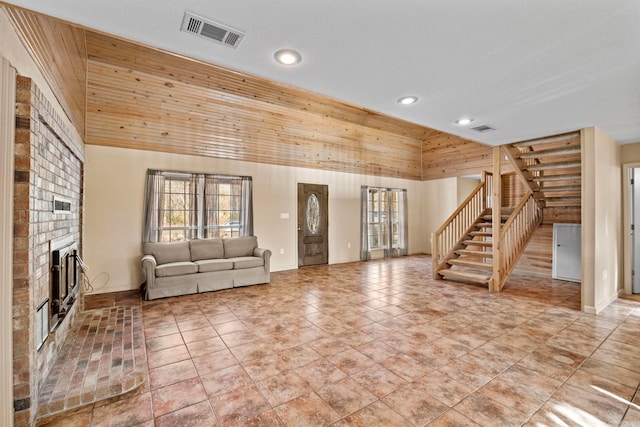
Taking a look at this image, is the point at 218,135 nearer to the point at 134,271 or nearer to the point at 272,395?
the point at 134,271

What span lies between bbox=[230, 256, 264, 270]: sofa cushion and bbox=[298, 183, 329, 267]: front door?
1671 millimetres

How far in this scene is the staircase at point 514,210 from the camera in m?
4.61

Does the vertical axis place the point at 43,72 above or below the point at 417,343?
above

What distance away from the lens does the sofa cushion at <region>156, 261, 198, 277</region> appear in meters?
4.38

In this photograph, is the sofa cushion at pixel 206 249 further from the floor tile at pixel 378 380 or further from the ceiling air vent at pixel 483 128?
the ceiling air vent at pixel 483 128

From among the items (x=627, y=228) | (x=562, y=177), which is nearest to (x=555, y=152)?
(x=562, y=177)

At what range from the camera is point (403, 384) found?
2182mm

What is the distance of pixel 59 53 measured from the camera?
2525 mm

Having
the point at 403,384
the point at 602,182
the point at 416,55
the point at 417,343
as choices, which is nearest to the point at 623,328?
Result: the point at 602,182

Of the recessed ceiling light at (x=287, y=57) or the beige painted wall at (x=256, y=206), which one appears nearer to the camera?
the recessed ceiling light at (x=287, y=57)

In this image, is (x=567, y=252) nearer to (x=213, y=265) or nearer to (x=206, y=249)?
(x=213, y=265)

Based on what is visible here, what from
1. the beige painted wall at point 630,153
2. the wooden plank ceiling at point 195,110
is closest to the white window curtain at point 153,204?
the wooden plank ceiling at point 195,110

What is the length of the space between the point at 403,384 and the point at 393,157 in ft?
22.1

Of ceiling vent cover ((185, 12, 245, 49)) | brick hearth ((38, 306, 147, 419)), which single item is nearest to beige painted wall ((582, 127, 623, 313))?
ceiling vent cover ((185, 12, 245, 49))
